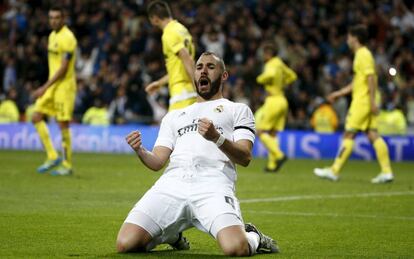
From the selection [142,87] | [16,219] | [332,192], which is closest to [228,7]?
[142,87]

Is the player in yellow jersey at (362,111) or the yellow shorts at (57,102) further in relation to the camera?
the player in yellow jersey at (362,111)

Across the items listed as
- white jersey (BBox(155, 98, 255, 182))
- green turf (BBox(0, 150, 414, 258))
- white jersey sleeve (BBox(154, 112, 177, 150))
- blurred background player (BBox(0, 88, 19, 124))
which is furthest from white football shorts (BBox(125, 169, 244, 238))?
blurred background player (BBox(0, 88, 19, 124))

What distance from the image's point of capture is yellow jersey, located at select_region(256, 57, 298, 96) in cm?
1984

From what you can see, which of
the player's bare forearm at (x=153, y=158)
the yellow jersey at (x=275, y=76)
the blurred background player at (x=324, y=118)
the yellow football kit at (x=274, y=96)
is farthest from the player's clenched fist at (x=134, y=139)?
the blurred background player at (x=324, y=118)

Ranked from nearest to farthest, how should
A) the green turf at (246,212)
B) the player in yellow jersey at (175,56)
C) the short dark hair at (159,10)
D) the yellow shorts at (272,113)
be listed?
the green turf at (246,212), the player in yellow jersey at (175,56), the short dark hair at (159,10), the yellow shorts at (272,113)

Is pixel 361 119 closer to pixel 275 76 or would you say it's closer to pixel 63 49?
pixel 275 76

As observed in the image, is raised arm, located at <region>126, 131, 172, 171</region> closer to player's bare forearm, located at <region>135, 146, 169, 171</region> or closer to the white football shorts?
player's bare forearm, located at <region>135, 146, 169, 171</region>

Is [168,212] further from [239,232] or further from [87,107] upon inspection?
[87,107]

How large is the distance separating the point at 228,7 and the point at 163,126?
2189 centimetres

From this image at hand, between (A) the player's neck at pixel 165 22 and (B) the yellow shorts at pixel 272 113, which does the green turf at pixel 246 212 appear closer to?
(B) the yellow shorts at pixel 272 113

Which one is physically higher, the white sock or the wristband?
the wristband

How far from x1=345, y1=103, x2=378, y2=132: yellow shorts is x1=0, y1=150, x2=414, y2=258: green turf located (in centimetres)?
93

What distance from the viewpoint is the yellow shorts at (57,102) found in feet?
54.2

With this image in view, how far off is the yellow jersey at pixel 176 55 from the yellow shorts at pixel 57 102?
295cm
